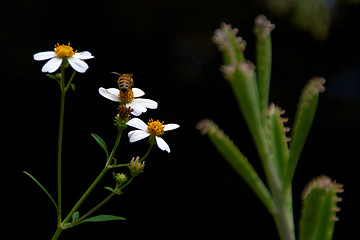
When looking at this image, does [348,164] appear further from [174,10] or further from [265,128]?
[265,128]

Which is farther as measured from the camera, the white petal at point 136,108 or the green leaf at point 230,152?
the white petal at point 136,108

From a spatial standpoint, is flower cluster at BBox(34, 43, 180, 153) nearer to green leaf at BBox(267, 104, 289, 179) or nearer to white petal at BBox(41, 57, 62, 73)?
white petal at BBox(41, 57, 62, 73)

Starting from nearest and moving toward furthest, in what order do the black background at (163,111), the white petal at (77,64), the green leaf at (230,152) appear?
the green leaf at (230,152)
the white petal at (77,64)
the black background at (163,111)

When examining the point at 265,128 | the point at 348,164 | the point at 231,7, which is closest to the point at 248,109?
the point at 265,128

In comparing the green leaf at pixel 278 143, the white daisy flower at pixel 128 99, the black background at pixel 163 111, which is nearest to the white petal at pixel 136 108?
the white daisy flower at pixel 128 99

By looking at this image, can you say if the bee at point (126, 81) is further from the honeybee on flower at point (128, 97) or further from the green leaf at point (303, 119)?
the green leaf at point (303, 119)

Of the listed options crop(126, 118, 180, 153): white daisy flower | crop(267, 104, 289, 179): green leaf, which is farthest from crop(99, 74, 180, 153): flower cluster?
crop(267, 104, 289, 179): green leaf
